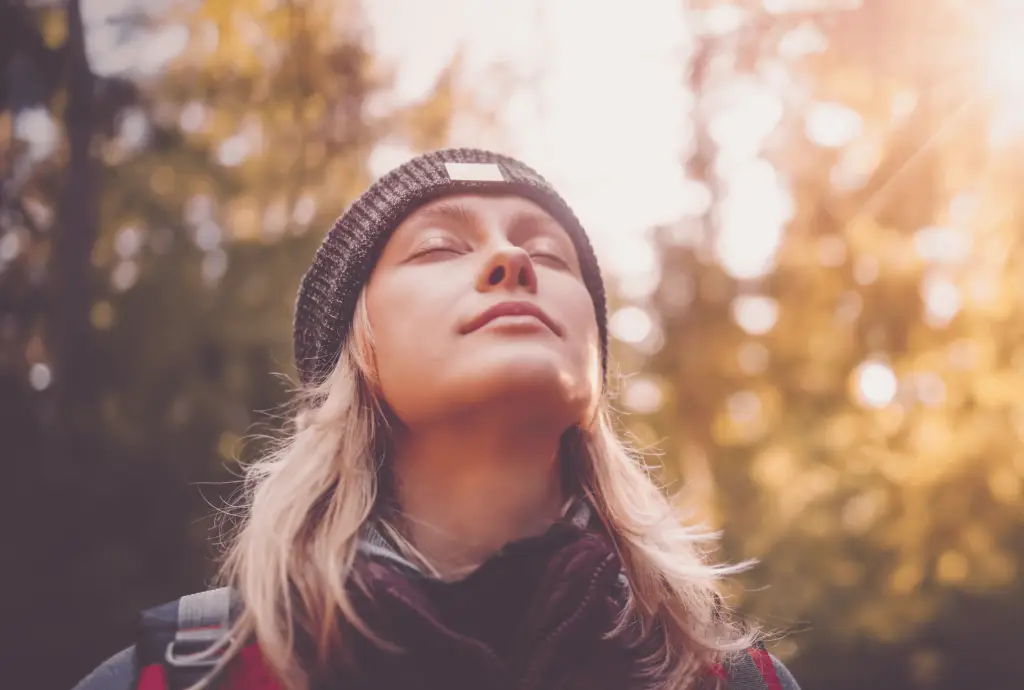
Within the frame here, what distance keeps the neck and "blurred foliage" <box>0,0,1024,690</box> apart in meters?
2.19

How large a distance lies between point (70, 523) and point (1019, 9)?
4967 mm

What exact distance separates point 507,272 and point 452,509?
1.58 feet

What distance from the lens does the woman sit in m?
1.35

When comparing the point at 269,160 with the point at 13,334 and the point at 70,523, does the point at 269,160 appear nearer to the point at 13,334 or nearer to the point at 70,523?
the point at 13,334

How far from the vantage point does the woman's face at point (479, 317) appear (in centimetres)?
144

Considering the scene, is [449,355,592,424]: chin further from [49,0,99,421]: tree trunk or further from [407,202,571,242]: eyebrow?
[49,0,99,421]: tree trunk

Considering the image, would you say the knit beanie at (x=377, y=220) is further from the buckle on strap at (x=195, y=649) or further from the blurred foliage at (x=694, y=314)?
the blurred foliage at (x=694, y=314)

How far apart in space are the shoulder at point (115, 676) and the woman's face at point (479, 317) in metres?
0.66

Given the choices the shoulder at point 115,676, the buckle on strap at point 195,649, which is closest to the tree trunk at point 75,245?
the shoulder at point 115,676

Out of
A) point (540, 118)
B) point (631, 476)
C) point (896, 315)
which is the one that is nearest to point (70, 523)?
point (631, 476)

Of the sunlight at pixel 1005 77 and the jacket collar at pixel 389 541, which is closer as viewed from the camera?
the jacket collar at pixel 389 541

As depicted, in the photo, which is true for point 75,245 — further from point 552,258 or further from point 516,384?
point 516,384

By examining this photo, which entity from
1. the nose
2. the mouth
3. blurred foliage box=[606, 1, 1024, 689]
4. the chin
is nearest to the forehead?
the nose

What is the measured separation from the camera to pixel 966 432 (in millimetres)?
3307
